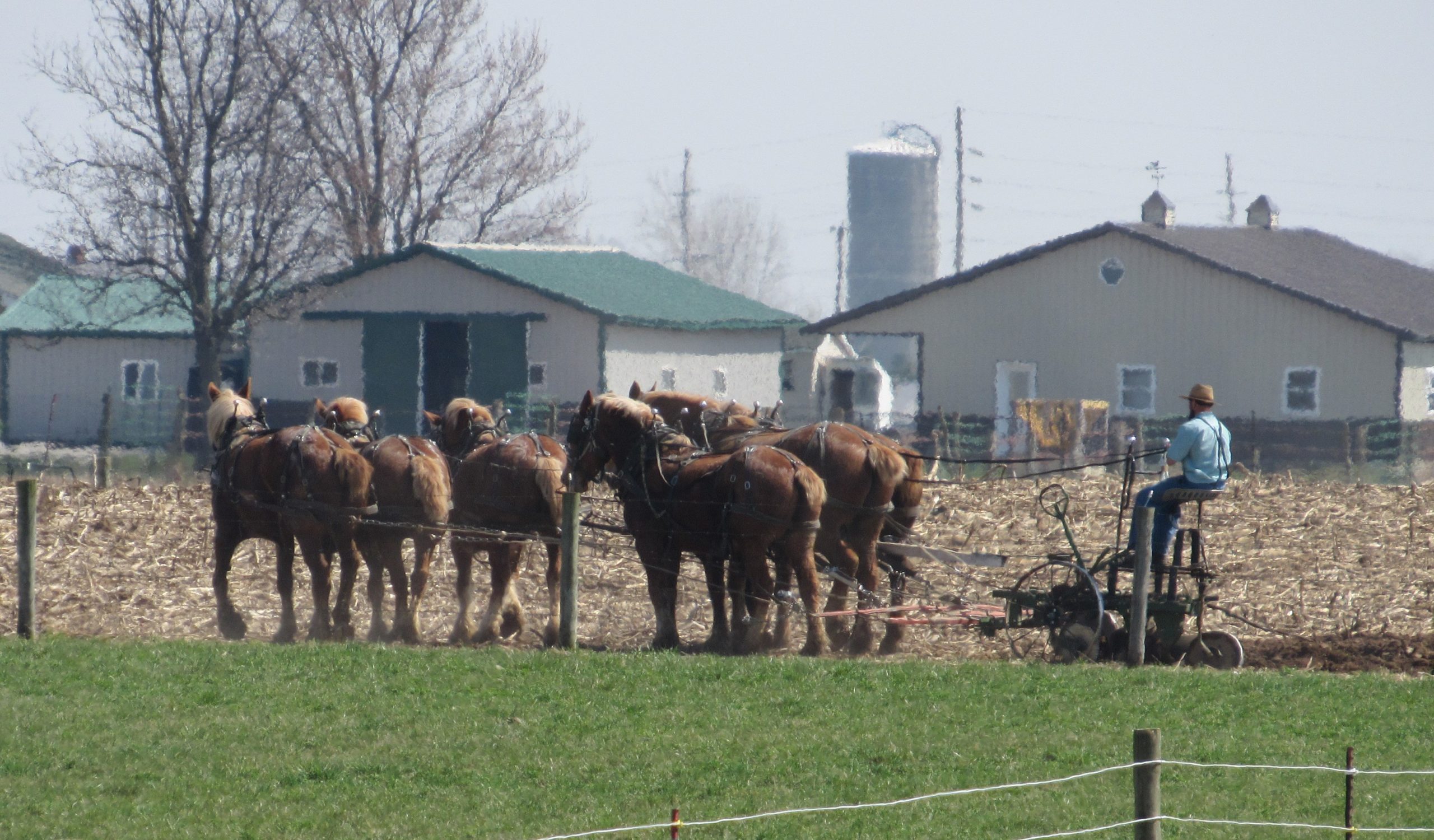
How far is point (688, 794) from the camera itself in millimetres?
8672

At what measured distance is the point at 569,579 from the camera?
12.7 meters

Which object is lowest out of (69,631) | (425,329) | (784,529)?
(69,631)

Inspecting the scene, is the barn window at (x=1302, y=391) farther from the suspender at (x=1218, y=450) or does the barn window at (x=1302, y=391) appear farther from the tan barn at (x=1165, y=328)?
the suspender at (x=1218, y=450)

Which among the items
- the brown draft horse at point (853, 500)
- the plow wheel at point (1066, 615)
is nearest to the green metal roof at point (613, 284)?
the brown draft horse at point (853, 500)

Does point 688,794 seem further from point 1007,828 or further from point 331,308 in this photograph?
point 331,308

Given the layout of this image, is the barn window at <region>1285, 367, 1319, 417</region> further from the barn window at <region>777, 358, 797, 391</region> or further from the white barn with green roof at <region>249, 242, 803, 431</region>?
the barn window at <region>777, 358, 797, 391</region>

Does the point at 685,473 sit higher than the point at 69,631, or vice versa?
the point at 685,473

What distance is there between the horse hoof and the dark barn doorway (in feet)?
82.1

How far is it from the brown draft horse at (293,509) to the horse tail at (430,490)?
44 centimetres

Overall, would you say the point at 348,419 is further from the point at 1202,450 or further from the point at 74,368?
the point at 74,368

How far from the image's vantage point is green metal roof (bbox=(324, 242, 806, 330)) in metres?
37.7

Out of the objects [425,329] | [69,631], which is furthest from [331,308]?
[69,631]

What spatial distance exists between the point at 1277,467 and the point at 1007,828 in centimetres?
2770

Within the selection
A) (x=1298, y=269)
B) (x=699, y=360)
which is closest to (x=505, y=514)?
(x=699, y=360)
